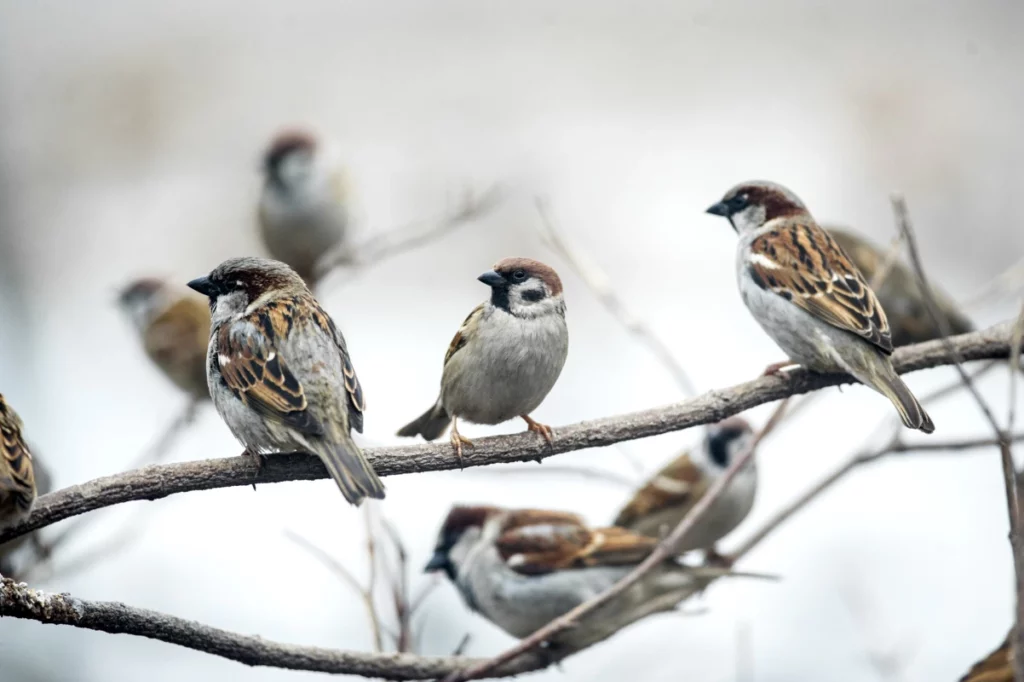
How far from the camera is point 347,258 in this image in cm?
646

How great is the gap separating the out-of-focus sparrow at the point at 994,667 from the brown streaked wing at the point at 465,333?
6.43ft

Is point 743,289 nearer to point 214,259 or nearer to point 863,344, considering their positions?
point 863,344

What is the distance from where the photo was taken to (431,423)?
3.98 metres

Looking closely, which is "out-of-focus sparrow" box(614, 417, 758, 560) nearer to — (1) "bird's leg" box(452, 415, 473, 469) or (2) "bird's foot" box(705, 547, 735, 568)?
(2) "bird's foot" box(705, 547, 735, 568)

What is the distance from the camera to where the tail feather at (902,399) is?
3.56 metres

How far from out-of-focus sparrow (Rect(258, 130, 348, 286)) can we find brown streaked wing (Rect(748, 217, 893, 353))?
13.5 ft

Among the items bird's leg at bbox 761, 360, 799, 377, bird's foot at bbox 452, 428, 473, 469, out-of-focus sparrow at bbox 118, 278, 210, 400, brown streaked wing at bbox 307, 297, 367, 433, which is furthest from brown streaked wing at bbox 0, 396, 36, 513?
out-of-focus sparrow at bbox 118, 278, 210, 400

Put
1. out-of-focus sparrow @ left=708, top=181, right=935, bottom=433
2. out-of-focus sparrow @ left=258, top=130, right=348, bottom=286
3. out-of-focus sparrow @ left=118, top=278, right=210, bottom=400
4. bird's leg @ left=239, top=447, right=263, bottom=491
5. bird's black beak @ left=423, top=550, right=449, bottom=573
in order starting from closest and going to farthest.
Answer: bird's leg @ left=239, top=447, right=263, bottom=491, out-of-focus sparrow @ left=708, top=181, right=935, bottom=433, bird's black beak @ left=423, top=550, right=449, bottom=573, out-of-focus sparrow @ left=118, top=278, right=210, bottom=400, out-of-focus sparrow @ left=258, top=130, right=348, bottom=286

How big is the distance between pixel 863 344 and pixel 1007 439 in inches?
62.6

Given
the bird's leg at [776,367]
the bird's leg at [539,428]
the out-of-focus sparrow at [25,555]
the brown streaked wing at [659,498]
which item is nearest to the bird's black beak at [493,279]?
the bird's leg at [539,428]

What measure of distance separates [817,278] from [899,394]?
0.65m

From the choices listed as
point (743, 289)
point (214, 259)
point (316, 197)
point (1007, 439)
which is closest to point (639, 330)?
point (743, 289)

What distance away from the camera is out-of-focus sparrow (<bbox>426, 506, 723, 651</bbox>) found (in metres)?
5.38

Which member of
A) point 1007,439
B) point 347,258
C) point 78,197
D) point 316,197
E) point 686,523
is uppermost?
point 78,197
